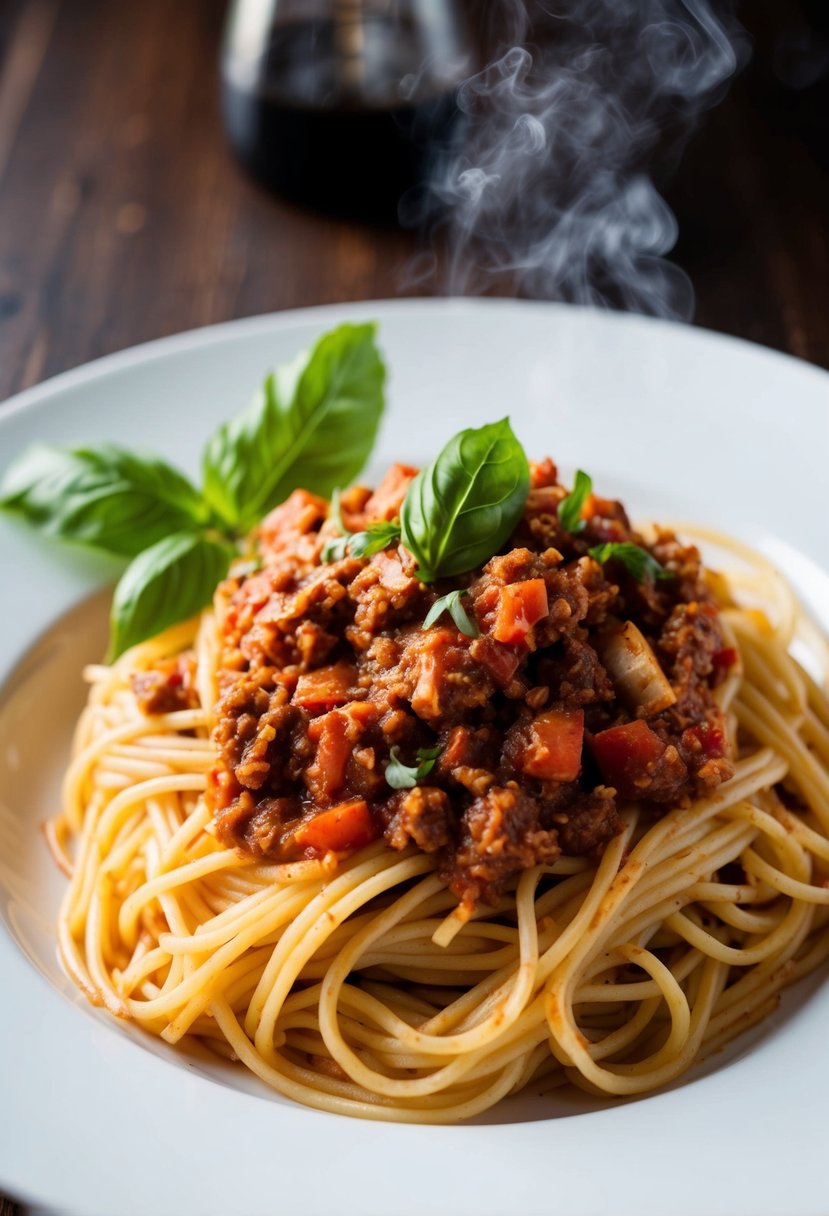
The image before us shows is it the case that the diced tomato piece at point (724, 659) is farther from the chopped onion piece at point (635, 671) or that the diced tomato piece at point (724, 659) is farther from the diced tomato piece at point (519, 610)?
the diced tomato piece at point (519, 610)

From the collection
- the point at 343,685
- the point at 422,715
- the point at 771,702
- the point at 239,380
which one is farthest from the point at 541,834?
the point at 239,380

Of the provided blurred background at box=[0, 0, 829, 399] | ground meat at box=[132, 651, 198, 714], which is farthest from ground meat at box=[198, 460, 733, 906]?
blurred background at box=[0, 0, 829, 399]

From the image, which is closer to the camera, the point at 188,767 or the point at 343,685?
the point at 343,685

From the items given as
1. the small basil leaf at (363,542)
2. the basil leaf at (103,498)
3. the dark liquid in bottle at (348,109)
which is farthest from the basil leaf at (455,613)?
the dark liquid in bottle at (348,109)

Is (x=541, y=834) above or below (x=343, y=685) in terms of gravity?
below

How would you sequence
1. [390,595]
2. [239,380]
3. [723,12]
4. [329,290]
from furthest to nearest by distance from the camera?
1. [723,12]
2. [329,290]
3. [239,380]
4. [390,595]

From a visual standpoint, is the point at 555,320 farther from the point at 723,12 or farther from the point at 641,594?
the point at 723,12

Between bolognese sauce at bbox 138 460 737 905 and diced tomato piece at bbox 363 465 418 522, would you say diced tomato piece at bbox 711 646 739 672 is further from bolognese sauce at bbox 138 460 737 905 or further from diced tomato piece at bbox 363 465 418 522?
diced tomato piece at bbox 363 465 418 522

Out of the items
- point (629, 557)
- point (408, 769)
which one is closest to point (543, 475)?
point (629, 557)
